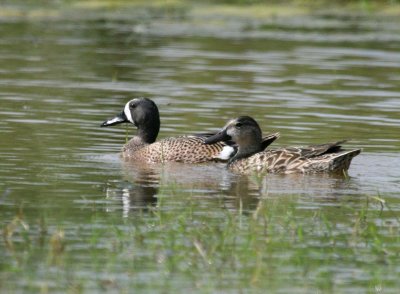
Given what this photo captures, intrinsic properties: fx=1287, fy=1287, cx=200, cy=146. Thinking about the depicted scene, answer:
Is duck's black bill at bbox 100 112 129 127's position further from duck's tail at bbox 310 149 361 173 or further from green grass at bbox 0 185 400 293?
green grass at bbox 0 185 400 293

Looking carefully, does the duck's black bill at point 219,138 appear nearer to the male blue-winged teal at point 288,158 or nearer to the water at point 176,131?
the male blue-winged teal at point 288,158

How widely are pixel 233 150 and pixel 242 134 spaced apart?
51 cm

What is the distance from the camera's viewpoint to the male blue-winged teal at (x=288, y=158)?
11766 millimetres

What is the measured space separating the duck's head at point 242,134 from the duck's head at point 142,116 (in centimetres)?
114

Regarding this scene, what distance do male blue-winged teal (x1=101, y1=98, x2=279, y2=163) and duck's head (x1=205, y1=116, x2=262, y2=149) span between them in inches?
4.0

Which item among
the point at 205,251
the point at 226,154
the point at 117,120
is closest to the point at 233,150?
the point at 226,154

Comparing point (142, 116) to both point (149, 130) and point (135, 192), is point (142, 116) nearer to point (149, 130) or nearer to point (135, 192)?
point (149, 130)

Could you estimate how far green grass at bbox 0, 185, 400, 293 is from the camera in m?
7.47

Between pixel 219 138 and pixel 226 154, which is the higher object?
pixel 219 138

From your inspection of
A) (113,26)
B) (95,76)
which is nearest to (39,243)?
(95,76)

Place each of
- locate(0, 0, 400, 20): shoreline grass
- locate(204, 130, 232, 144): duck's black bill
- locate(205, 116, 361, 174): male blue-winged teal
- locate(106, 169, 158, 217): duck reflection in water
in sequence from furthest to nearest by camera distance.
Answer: locate(0, 0, 400, 20): shoreline grass, locate(204, 130, 232, 144): duck's black bill, locate(205, 116, 361, 174): male blue-winged teal, locate(106, 169, 158, 217): duck reflection in water

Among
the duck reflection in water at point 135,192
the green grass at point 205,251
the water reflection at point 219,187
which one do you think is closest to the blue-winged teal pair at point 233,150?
the water reflection at point 219,187

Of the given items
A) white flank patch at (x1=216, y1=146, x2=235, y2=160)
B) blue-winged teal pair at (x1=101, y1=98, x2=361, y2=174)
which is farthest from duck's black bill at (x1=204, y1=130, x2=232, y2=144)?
white flank patch at (x1=216, y1=146, x2=235, y2=160)

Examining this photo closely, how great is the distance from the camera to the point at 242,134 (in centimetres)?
1266
